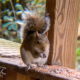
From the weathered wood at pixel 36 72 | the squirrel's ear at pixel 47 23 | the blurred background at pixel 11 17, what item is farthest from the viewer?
the blurred background at pixel 11 17

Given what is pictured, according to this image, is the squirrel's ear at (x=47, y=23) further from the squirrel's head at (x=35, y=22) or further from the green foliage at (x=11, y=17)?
the green foliage at (x=11, y=17)

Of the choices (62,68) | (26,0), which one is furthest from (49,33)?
Answer: (26,0)

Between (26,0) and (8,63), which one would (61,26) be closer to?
(8,63)

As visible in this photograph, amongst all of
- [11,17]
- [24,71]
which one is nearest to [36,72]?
[24,71]

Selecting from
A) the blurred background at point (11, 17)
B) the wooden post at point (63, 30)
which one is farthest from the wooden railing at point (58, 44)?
the blurred background at point (11, 17)

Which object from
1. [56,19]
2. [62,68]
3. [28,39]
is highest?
[56,19]
